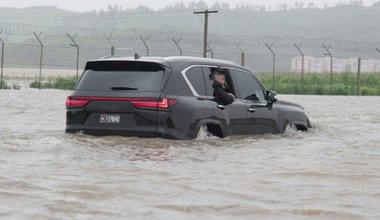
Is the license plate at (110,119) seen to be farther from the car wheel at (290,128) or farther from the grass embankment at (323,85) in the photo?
the grass embankment at (323,85)

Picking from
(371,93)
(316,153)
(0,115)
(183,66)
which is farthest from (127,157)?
(371,93)

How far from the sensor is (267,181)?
8180mm

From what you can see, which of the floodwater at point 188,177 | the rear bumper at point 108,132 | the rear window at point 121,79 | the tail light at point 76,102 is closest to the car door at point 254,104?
the floodwater at point 188,177

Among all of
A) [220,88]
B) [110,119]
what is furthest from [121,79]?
[220,88]

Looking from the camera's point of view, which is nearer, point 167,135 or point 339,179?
point 339,179

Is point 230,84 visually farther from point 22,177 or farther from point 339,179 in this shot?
point 22,177

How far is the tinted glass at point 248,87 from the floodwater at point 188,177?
0.61m

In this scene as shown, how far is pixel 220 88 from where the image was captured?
36.8ft

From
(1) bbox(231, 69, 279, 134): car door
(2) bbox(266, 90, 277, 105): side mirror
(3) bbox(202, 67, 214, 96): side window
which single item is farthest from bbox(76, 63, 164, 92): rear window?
(2) bbox(266, 90, 277, 105): side mirror

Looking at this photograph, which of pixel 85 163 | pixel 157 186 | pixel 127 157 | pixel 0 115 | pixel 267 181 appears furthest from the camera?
pixel 0 115

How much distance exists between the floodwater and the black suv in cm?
16

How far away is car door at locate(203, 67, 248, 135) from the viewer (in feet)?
36.5

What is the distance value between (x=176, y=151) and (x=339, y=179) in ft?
7.24

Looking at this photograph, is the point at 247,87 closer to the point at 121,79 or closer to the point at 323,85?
the point at 121,79
